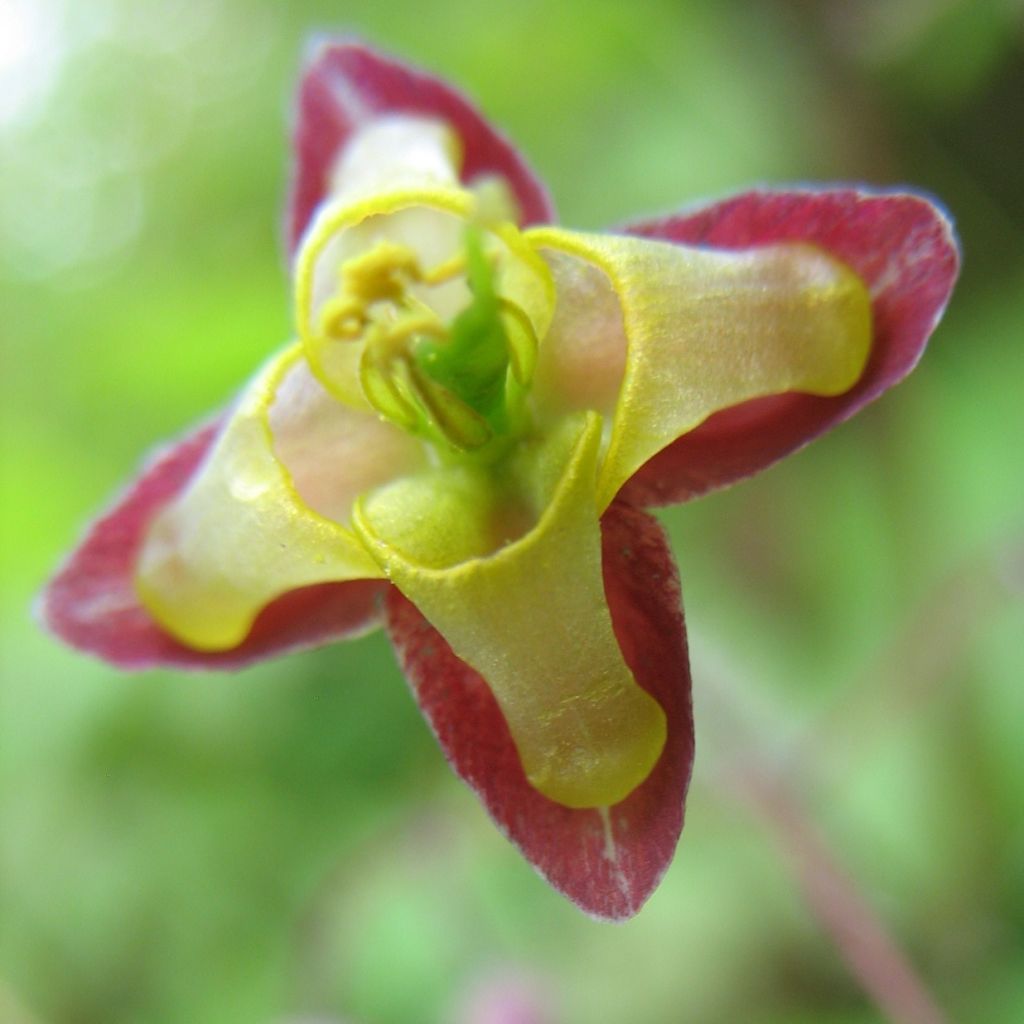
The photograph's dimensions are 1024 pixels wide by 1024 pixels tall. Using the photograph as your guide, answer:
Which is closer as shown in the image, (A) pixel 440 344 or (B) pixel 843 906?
(A) pixel 440 344

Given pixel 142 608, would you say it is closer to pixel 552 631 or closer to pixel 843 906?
pixel 552 631

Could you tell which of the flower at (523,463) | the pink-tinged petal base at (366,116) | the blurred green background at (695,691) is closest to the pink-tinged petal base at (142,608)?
the flower at (523,463)

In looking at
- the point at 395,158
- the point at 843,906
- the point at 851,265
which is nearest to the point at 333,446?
the point at 395,158

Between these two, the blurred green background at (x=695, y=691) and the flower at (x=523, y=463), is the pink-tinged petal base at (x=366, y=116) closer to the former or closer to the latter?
the flower at (x=523, y=463)

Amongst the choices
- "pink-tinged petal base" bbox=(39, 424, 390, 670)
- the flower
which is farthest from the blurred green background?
the flower

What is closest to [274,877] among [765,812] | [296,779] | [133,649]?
[296,779]

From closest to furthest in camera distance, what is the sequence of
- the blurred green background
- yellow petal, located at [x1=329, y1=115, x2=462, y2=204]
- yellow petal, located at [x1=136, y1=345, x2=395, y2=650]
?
yellow petal, located at [x1=136, y1=345, x2=395, y2=650]
yellow petal, located at [x1=329, y1=115, x2=462, y2=204]
the blurred green background

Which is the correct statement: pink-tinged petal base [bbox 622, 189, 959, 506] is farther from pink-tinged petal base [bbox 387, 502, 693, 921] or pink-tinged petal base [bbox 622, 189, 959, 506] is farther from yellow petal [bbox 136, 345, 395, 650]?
yellow petal [bbox 136, 345, 395, 650]
